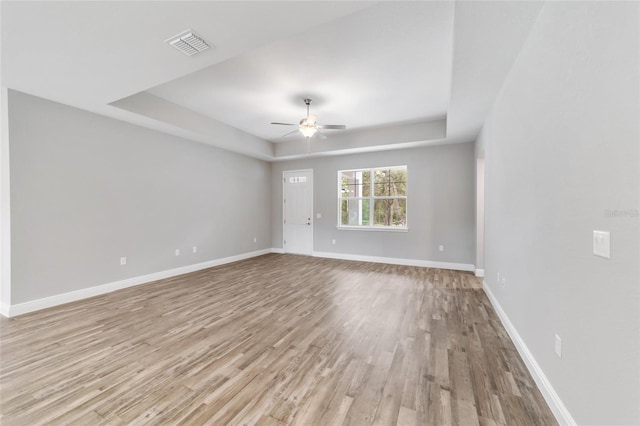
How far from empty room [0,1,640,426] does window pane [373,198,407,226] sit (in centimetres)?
66

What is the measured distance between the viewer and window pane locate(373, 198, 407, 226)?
6062 millimetres

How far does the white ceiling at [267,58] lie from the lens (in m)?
1.91

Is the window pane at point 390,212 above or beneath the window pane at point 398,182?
beneath

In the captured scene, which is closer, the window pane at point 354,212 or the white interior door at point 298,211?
the window pane at point 354,212

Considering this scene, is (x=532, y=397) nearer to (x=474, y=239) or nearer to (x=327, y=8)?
(x=327, y=8)

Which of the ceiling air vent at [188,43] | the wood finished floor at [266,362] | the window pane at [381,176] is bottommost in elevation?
the wood finished floor at [266,362]

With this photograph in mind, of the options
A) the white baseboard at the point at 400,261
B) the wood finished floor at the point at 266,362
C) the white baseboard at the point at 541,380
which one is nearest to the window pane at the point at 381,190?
the white baseboard at the point at 400,261

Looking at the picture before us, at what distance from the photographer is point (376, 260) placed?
20.5 ft

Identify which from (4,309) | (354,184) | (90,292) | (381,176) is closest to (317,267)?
(354,184)

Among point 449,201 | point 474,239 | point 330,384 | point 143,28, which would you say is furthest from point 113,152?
point 474,239

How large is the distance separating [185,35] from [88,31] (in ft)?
2.47

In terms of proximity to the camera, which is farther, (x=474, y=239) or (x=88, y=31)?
(x=474, y=239)

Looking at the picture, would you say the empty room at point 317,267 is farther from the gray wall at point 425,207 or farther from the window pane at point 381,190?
the window pane at point 381,190

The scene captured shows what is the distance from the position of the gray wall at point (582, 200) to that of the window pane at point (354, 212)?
4215mm
